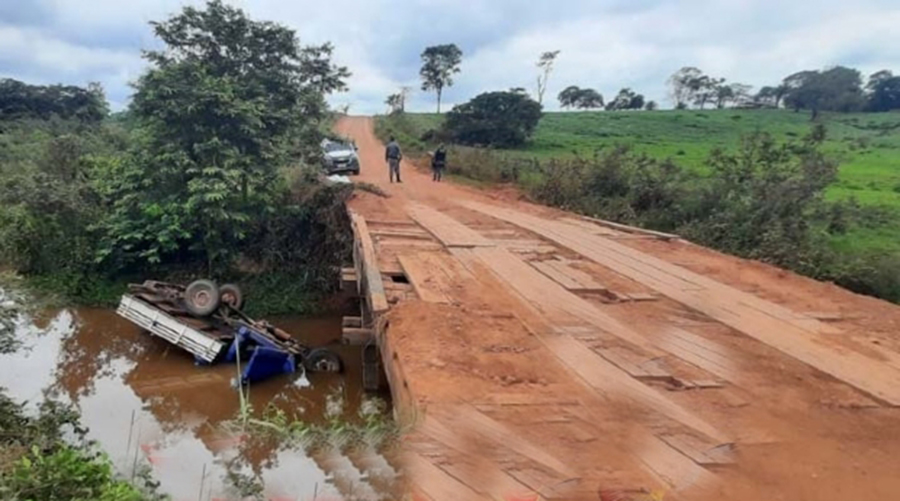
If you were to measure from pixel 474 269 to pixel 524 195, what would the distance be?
33.4ft

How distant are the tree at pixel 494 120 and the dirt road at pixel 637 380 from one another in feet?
80.5

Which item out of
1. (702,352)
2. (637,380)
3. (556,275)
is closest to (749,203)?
(556,275)

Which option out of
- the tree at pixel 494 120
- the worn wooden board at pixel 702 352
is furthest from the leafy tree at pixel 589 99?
the worn wooden board at pixel 702 352

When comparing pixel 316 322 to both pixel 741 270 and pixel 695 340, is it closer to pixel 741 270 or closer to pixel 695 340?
pixel 741 270

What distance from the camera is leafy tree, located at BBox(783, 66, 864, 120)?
54.2m

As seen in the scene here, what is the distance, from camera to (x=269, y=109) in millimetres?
17562

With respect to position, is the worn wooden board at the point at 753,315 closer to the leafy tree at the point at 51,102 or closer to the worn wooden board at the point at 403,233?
the worn wooden board at the point at 403,233

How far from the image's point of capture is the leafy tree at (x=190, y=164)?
1503 centimetres

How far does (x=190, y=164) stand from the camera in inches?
596

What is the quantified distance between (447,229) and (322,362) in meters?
3.51

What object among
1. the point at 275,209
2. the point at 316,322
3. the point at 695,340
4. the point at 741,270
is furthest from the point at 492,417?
the point at 275,209

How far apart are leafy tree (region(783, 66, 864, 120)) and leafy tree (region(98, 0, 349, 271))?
49555mm

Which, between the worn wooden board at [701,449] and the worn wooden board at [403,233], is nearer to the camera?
the worn wooden board at [701,449]

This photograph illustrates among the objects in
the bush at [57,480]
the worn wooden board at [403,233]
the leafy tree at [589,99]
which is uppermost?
the leafy tree at [589,99]
